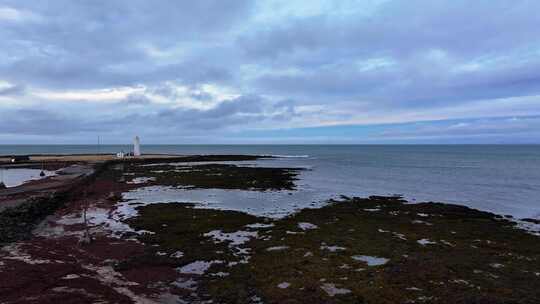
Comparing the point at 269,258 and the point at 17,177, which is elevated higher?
the point at 17,177

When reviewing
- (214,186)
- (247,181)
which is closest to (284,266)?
(214,186)

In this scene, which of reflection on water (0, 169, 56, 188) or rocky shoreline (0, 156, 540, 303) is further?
reflection on water (0, 169, 56, 188)

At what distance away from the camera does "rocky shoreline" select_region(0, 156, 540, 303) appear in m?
11.1

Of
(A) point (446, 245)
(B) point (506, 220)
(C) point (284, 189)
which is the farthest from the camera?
(C) point (284, 189)

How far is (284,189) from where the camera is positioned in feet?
125

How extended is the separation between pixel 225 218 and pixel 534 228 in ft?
57.0

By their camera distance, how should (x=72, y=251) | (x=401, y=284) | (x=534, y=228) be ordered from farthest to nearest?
(x=534, y=228) < (x=72, y=251) < (x=401, y=284)

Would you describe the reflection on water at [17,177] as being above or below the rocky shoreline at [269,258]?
above

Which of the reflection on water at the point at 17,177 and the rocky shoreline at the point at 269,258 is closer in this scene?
the rocky shoreline at the point at 269,258

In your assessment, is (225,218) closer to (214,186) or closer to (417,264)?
(417,264)

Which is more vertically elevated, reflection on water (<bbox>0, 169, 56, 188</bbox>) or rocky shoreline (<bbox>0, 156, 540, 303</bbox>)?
reflection on water (<bbox>0, 169, 56, 188</bbox>)

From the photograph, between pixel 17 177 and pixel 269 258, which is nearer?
pixel 269 258

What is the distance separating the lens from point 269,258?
1458cm

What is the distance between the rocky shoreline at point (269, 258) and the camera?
11.1 meters
